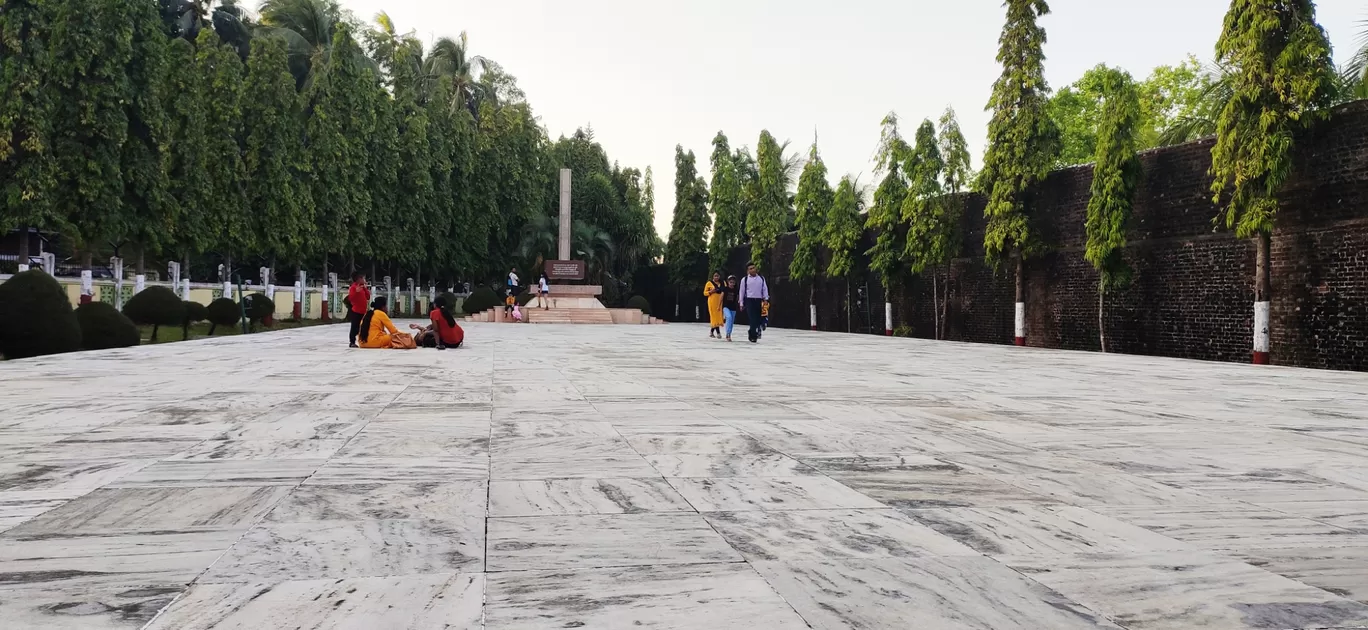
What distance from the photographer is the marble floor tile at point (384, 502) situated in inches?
142

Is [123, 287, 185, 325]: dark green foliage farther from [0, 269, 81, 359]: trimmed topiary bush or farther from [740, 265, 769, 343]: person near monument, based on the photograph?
[740, 265, 769, 343]: person near monument

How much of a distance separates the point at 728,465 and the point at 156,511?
2639 mm

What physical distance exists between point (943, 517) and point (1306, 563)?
123cm

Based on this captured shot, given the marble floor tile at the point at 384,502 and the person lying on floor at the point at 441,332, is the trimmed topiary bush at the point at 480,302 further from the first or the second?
the marble floor tile at the point at 384,502

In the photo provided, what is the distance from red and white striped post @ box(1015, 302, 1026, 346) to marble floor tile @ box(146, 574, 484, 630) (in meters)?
20.2

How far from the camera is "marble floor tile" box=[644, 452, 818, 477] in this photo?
4629mm

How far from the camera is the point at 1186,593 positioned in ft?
9.04

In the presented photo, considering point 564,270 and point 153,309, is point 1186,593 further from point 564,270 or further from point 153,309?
point 564,270

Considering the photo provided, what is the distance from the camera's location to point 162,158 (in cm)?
2356

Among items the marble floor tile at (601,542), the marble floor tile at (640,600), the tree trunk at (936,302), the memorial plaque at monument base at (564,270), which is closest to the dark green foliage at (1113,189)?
the tree trunk at (936,302)

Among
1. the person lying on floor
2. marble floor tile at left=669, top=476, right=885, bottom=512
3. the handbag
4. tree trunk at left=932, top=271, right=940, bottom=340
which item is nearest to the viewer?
marble floor tile at left=669, top=476, right=885, bottom=512

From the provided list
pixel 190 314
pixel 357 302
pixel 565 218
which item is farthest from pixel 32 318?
pixel 565 218

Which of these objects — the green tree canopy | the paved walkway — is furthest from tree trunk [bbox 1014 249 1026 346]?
the paved walkway

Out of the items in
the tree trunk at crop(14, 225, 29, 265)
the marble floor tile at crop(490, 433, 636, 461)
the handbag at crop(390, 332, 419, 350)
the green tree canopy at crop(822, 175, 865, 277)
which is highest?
the green tree canopy at crop(822, 175, 865, 277)
